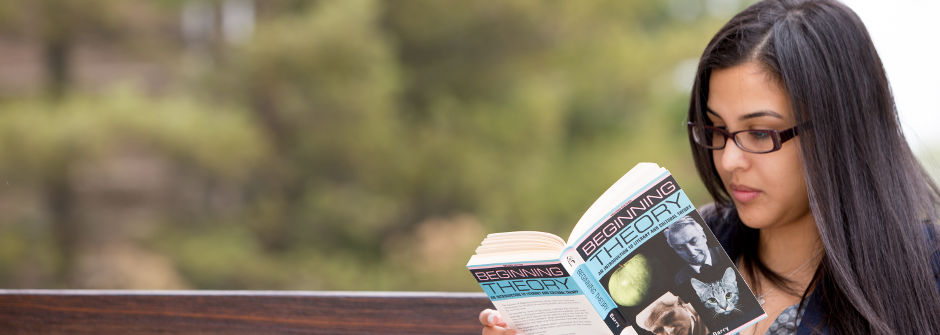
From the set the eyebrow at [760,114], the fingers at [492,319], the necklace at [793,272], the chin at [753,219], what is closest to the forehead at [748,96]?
the eyebrow at [760,114]

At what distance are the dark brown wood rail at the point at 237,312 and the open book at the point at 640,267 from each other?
34 centimetres

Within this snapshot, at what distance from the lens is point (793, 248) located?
1.21m

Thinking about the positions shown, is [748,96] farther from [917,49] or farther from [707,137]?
[917,49]

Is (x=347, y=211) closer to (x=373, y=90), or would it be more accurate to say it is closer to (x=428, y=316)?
(x=373, y=90)

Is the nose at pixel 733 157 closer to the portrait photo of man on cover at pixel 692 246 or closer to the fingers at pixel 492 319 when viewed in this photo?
the portrait photo of man on cover at pixel 692 246

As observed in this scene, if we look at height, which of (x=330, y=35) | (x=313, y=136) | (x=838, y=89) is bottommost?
(x=838, y=89)

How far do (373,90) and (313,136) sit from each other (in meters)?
0.46

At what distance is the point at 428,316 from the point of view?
1.36 m

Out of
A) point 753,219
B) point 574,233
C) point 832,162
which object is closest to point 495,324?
point 574,233

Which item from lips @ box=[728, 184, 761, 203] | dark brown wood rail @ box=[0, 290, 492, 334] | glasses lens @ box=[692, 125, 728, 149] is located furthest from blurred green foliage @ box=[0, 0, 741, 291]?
lips @ box=[728, 184, 761, 203]

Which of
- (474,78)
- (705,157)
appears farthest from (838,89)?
(474,78)

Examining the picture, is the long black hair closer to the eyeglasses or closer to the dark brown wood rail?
the eyeglasses

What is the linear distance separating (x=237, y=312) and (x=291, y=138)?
12.9 ft

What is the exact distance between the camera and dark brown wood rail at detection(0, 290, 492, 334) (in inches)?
53.2
